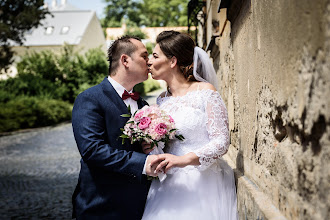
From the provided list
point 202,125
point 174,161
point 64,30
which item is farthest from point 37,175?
point 64,30

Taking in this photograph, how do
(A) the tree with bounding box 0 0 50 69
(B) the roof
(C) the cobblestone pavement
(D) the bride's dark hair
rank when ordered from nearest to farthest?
(D) the bride's dark hair, (C) the cobblestone pavement, (A) the tree with bounding box 0 0 50 69, (B) the roof

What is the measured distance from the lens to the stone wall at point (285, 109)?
4.17 ft

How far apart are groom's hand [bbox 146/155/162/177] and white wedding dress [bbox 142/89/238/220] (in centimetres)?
30

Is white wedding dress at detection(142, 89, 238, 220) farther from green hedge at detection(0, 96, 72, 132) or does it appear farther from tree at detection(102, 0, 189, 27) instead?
tree at detection(102, 0, 189, 27)

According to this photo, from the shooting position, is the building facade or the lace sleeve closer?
the building facade

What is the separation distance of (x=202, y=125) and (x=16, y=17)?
1390 cm

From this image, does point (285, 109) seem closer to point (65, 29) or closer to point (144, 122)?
point (144, 122)

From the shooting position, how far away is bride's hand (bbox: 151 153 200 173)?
8.05 feet

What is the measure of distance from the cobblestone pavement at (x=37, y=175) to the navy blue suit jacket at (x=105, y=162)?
3.21m

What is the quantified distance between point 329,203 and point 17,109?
58.3 feet

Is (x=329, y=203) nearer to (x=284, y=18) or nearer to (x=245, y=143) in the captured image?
(x=284, y=18)

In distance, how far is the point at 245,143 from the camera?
2883 millimetres

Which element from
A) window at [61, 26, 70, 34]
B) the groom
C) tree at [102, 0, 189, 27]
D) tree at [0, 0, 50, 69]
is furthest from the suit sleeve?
tree at [102, 0, 189, 27]

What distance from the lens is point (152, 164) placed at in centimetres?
244
